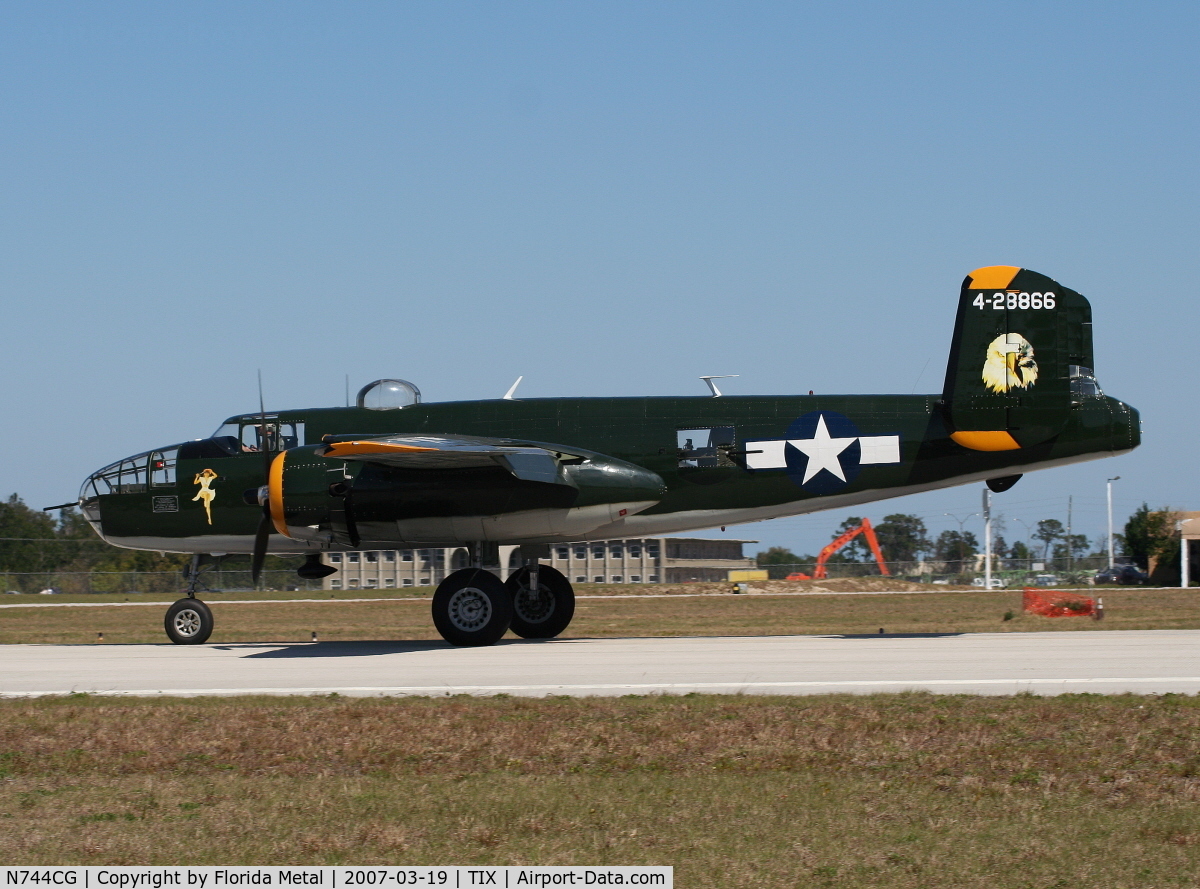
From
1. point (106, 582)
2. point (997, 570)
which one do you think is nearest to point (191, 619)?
point (106, 582)

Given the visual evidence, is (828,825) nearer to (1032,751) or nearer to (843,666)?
(1032,751)

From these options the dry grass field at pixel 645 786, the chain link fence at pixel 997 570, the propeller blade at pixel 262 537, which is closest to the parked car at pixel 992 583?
the chain link fence at pixel 997 570

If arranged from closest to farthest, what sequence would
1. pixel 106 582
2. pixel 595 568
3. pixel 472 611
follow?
pixel 472 611
pixel 106 582
pixel 595 568

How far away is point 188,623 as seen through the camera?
77.6ft

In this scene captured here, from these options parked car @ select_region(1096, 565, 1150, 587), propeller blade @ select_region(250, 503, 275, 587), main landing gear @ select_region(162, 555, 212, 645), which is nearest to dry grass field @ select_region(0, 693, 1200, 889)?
propeller blade @ select_region(250, 503, 275, 587)

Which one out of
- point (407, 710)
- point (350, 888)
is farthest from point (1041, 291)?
point (350, 888)

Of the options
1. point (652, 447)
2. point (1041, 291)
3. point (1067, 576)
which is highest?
point (1041, 291)

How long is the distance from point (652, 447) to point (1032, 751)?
1205 cm

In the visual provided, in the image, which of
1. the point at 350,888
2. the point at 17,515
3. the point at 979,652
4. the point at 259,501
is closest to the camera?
the point at 350,888

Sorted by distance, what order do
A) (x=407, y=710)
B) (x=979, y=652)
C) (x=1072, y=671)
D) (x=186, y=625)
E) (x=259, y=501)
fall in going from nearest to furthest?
(x=407, y=710) < (x=1072, y=671) < (x=979, y=652) < (x=259, y=501) < (x=186, y=625)

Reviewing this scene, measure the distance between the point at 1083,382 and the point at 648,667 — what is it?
10244 mm

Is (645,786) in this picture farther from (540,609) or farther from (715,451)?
(540,609)

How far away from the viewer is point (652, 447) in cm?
2167

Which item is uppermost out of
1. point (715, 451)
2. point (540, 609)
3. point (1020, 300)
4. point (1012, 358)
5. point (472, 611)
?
point (1020, 300)
